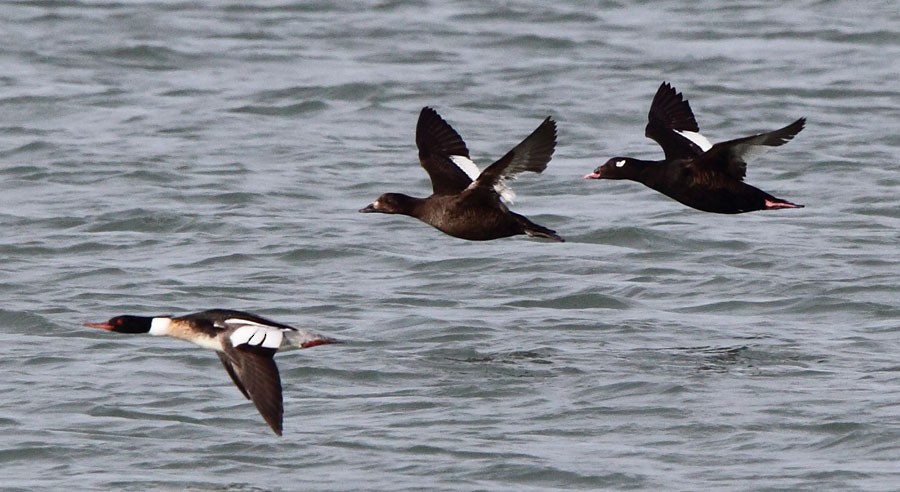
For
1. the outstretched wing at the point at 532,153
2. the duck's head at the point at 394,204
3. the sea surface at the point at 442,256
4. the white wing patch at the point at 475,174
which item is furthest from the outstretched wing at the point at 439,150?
the outstretched wing at the point at 532,153

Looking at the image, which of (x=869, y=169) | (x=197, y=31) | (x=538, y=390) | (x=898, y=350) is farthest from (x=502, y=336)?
(x=197, y=31)

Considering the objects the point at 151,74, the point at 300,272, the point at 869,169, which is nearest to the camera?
the point at 300,272

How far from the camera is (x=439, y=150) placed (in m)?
12.0

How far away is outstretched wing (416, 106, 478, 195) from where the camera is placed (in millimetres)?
11719

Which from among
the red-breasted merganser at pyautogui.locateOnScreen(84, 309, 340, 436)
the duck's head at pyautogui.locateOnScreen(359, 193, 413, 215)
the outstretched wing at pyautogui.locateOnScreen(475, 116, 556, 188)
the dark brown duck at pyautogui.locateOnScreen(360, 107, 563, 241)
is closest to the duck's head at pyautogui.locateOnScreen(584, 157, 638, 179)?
the dark brown duck at pyautogui.locateOnScreen(360, 107, 563, 241)

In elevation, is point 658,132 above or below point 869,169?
above

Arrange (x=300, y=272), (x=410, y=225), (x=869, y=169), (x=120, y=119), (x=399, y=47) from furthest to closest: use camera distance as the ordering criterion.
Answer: (x=399, y=47) → (x=120, y=119) → (x=869, y=169) → (x=410, y=225) → (x=300, y=272)

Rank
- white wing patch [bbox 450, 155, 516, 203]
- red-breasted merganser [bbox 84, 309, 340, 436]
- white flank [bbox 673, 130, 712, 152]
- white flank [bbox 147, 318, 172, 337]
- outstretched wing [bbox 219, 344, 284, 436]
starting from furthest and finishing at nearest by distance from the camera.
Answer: white flank [bbox 673, 130, 712, 152] → white wing patch [bbox 450, 155, 516, 203] → white flank [bbox 147, 318, 172, 337] → red-breasted merganser [bbox 84, 309, 340, 436] → outstretched wing [bbox 219, 344, 284, 436]

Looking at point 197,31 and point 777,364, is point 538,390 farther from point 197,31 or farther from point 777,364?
point 197,31

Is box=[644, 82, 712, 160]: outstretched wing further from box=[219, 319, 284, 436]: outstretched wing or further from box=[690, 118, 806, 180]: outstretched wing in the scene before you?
box=[219, 319, 284, 436]: outstretched wing

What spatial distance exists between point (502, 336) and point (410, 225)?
3.77 meters

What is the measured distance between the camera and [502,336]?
39.4ft

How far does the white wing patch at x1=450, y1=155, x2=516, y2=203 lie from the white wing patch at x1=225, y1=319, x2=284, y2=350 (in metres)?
1.91

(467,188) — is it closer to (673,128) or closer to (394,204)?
(394,204)
